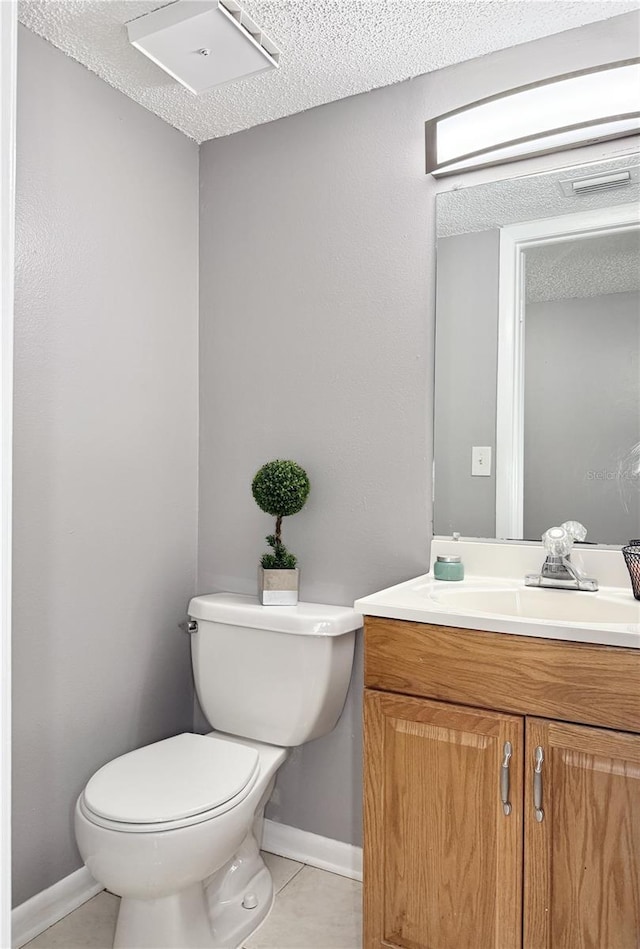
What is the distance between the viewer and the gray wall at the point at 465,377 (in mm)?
1796

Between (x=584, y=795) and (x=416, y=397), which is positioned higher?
(x=416, y=397)

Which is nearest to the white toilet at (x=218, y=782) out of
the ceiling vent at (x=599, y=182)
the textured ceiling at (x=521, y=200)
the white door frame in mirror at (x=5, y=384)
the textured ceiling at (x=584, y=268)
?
the white door frame in mirror at (x=5, y=384)

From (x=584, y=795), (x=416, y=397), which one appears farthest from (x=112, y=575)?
(x=584, y=795)

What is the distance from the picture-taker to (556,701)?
4.14ft

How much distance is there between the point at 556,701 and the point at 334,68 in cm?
165

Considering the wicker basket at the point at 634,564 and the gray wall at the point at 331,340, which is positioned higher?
the gray wall at the point at 331,340

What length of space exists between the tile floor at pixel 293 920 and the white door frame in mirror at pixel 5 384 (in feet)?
3.33

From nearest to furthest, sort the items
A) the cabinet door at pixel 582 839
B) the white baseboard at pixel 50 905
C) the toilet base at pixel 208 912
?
the cabinet door at pixel 582 839 → the toilet base at pixel 208 912 → the white baseboard at pixel 50 905

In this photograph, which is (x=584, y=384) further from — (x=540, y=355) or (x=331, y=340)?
(x=331, y=340)

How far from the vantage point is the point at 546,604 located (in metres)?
1.58

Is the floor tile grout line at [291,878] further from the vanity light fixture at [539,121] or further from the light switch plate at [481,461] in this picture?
the vanity light fixture at [539,121]

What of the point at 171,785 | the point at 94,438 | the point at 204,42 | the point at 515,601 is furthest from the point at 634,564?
the point at 204,42

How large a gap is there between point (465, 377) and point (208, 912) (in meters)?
1.47

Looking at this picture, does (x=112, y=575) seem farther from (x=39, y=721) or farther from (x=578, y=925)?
(x=578, y=925)
